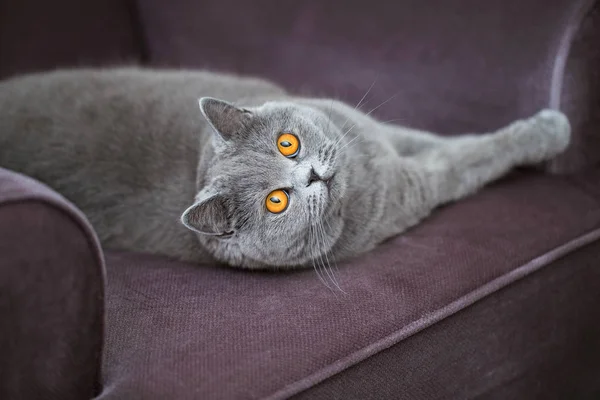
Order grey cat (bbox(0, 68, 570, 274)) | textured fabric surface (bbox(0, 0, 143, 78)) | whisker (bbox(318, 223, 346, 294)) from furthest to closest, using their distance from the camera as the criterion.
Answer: textured fabric surface (bbox(0, 0, 143, 78)), grey cat (bbox(0, 68, 570, 274)), whisker (bbox(318, 223, 346, 294))

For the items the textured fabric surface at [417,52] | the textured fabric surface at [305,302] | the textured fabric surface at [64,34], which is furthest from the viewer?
the textured fabric surface at [64,34]

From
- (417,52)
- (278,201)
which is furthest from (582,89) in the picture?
(278,201)

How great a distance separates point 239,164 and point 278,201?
13 centimetres

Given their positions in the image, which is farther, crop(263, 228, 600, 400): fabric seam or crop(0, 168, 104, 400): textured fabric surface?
crop(263, 228, 600, 400): fabric seam

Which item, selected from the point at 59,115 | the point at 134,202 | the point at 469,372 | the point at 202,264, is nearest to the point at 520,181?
the point at 469,372

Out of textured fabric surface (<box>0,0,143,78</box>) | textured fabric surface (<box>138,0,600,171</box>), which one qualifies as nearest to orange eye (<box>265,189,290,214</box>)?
textured fabric surface (<box>138,0,600,171</box>)

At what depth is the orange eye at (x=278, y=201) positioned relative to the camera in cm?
123

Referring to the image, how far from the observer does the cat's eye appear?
4.16 feet

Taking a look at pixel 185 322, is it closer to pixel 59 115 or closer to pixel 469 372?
pixel 469 372

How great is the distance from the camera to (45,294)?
0.83 metres

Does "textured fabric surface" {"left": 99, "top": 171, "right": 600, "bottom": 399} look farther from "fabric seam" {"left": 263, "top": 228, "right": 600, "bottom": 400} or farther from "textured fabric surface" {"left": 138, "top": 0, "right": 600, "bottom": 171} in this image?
"textured fabric surface" {"left": 138, "top": 0, "right": 600, "bottom": 171}

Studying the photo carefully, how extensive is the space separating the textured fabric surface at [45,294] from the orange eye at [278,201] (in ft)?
1.39

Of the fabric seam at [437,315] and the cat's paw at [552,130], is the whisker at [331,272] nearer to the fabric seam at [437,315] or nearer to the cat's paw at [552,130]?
the fabric seam at [437,315]

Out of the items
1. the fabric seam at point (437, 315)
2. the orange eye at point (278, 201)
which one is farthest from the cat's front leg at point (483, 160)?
the orange eye at point (278, 201)
